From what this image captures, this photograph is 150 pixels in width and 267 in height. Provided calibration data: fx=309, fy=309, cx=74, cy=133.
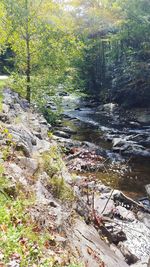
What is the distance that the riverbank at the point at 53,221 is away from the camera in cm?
407

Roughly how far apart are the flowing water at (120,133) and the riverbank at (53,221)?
10.7ft

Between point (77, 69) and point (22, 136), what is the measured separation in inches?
1399

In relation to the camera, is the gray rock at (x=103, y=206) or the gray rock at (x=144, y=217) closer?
the gray rock at (x=103, y=206)

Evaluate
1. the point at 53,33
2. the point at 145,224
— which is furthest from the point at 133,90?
the point at 145,224

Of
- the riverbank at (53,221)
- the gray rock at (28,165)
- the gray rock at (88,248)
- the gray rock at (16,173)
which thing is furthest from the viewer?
the gray rock at (28,165)

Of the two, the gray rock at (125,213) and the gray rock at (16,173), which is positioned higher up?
the gray rock at (16,173)

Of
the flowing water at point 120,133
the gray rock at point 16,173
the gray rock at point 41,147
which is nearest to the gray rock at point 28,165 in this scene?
the gray rock at point 16,173

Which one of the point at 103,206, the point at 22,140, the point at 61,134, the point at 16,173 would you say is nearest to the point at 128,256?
the point at 103,206

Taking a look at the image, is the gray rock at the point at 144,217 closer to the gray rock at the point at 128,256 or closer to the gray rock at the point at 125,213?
the gray rock at the point at 125,213

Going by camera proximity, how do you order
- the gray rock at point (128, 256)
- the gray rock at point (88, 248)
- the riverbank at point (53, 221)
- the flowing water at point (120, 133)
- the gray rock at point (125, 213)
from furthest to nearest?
the flowing water at point (120, 133) → the gray rock at point (125, 213) → the gray rock at point (128, 256) → the gray rock at point (88, 248) → the riverbank at point (53, 221)

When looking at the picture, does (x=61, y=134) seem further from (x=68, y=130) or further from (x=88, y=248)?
(x=88, y=248)

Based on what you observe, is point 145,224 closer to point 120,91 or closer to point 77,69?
point 120,91

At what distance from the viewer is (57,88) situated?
2162 centimetres

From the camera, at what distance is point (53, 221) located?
17.3ft
